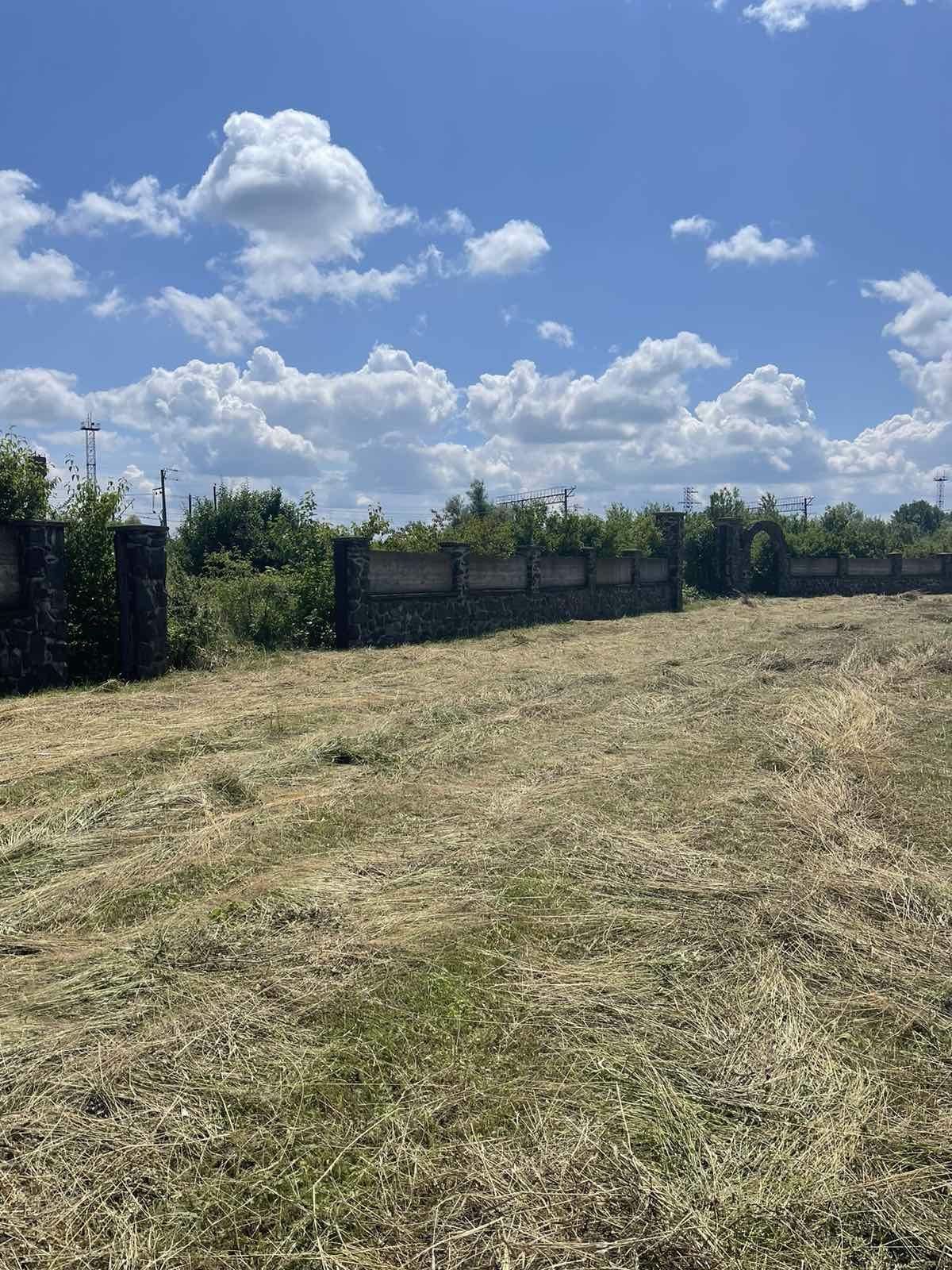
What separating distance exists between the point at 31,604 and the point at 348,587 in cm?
569

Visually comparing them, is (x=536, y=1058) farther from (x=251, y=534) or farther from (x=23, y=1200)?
(x=251, y=534)

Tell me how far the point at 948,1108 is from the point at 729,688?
7.56 meters

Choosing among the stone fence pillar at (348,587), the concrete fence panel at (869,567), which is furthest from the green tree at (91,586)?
the concrete fence panel at (869,567)

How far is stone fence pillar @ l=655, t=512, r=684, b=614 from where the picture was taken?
26.0 m

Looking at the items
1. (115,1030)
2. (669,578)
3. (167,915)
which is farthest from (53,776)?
(669,578)

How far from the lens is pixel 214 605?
1295 centimetres

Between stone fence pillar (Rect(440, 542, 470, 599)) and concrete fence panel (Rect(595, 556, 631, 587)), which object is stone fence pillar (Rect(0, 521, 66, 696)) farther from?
concrete fence panel (Rect(595, 556, 631, 587))

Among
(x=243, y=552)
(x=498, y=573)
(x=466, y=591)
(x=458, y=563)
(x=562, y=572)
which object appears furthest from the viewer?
(x=243, y=552)

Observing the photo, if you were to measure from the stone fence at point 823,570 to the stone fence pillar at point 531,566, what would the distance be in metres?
15.3

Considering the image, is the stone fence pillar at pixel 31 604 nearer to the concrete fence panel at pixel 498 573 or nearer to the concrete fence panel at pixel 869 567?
the concrete fence panel at pixel 498 573

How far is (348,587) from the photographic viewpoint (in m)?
14.5

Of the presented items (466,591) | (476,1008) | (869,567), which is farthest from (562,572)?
(869,567)

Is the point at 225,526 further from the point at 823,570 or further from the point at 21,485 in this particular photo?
the point at 823,570

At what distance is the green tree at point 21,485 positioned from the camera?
10.9m
